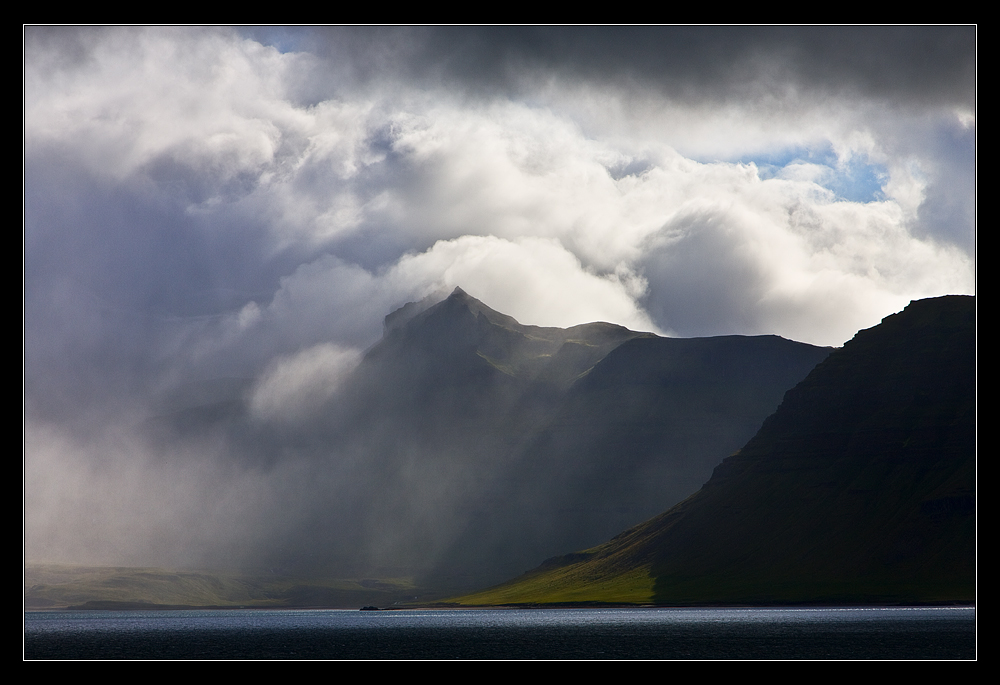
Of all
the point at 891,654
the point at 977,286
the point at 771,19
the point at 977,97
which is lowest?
the point at 891,654

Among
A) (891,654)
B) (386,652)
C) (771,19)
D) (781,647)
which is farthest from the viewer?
(386,652)

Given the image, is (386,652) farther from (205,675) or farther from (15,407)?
(15,407)

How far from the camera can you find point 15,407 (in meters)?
71.3

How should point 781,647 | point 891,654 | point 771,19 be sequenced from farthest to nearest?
point 781,647 → point 891,654 → point 771,19

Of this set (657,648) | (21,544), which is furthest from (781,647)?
(21,544)

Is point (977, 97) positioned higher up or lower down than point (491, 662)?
higher up

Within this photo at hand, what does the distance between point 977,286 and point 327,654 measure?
10866cm

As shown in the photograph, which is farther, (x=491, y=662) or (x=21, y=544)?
(x=491, y=662)

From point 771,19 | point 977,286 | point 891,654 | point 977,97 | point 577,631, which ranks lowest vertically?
point 577,631

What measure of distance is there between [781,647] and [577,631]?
64.9 m

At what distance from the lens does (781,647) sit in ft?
433

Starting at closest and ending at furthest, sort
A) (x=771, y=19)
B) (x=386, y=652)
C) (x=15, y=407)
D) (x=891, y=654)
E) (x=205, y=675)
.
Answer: (x=15, y=407) < (x=771, y=19) < (x=205, y=675) < (x=891, y=654) < (x=386, y=652)

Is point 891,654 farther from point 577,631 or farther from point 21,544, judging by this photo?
point 21,544

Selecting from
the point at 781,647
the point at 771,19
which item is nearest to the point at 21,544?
the point at 771,19
